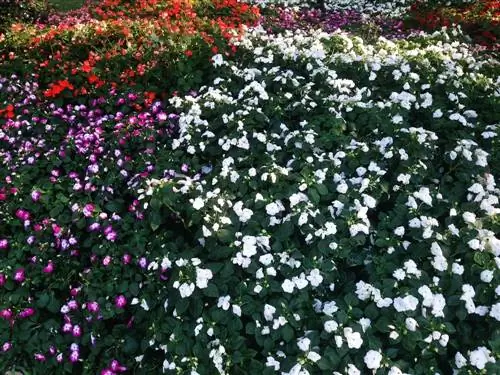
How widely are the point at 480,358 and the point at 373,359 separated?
53 cm

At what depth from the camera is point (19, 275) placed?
3.10 meters

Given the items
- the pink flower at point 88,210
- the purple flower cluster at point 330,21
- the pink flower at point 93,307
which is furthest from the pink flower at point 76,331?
the purple flower cluster at point 330,21

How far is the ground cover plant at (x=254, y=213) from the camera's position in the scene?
101 inches

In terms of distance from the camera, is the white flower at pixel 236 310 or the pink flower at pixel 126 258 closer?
the white flower at pixel 236 310

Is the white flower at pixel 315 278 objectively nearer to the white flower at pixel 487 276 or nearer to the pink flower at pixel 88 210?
the white flower at pixel 487 276

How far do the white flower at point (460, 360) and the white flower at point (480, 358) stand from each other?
0.11 ft

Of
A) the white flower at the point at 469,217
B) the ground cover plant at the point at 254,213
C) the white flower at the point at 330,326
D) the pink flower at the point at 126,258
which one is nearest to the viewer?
the white flower at the point at 330,326

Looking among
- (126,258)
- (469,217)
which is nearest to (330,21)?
(469,217)

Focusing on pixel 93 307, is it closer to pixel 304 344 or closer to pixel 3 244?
pixel 3 244

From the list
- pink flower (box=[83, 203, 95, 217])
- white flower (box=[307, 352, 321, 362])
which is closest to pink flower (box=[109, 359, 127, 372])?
pink flower (box=[83, 203, 95, 217])

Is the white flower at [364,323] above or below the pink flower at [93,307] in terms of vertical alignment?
above

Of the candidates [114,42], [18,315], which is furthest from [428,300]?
[114,42]

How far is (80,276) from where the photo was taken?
3096 mm

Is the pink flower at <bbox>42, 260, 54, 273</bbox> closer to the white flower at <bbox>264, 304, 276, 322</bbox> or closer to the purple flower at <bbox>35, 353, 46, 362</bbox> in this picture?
the purple flower at <bbox>35, 353, 46, 362</bbox>
